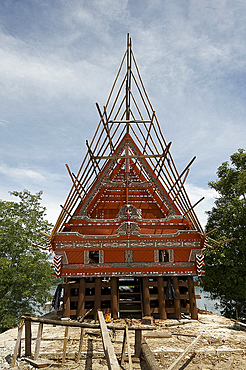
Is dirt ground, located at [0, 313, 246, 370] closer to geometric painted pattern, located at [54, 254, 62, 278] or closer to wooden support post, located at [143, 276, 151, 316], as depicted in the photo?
wooden support post, located at [143, 276, 151, 316]

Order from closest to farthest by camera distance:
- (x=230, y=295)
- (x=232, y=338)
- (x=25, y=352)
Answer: (x=25, y=352) → (x=232, y=338) → (x=230, y=295)

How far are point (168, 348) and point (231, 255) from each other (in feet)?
51.7

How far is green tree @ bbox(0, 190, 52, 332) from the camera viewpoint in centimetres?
2381

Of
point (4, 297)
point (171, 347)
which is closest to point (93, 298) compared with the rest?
point (171, 347)

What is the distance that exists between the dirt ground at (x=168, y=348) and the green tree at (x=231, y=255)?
965cm

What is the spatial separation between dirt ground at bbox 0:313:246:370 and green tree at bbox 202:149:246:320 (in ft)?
31.7

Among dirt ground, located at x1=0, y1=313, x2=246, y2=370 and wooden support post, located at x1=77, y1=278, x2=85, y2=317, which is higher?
wooden support post, located at x1=77, y1=278, x2=85, y2=317

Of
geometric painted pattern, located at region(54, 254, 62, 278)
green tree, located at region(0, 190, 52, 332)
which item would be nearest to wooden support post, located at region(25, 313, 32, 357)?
geometric painted pattern, located at region(54, 254, 62, 278)

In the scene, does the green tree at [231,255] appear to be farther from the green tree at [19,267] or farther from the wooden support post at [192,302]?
the green tree at [19,267]

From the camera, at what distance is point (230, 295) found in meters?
23.2

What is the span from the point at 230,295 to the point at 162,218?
39.3 ft

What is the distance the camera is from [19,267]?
24.8 metres

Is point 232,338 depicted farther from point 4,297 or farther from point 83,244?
point 4,297

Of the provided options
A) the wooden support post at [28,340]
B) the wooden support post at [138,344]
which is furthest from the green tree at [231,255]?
the wooden support post at [28,340]
